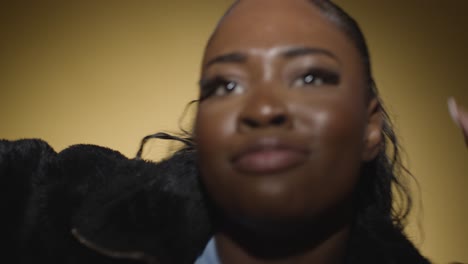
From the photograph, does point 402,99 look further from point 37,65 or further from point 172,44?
point 37,65

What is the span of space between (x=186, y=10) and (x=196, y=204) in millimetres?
461

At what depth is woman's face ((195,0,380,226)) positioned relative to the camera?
551mm

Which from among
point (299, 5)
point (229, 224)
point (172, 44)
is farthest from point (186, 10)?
point (229, 224)

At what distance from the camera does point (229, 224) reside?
68cm

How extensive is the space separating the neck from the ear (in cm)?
9

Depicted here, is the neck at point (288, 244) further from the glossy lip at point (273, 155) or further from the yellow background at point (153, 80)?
the yellow background at point (153, 80)

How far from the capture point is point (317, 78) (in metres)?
0.62

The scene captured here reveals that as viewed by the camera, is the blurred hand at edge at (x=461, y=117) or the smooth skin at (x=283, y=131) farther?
the blurred hand at edge at (x=461, y=117)

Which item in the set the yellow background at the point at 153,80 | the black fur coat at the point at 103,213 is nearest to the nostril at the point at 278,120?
the black fur coat at the point at 103,213

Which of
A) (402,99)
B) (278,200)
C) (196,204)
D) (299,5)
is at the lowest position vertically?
(402,99)

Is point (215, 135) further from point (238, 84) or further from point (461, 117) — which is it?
point (461, 117)

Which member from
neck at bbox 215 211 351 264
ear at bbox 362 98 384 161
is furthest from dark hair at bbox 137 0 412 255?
neck at bbox 215 211 351 264

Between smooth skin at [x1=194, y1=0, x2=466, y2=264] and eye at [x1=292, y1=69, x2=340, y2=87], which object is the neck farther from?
eye at [x1=292, y1=69, x2=340, y2=87]

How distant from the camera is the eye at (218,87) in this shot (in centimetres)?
64
